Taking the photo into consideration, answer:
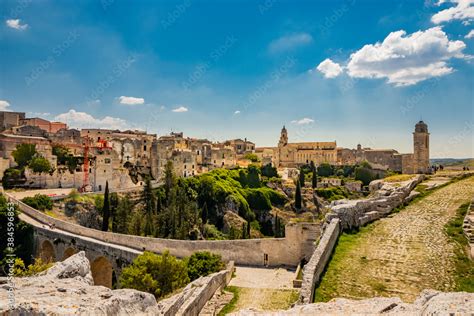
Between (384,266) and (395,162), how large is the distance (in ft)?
243

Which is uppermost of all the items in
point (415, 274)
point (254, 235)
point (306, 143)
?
point (306, 143)

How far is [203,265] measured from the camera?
15930 millimetres

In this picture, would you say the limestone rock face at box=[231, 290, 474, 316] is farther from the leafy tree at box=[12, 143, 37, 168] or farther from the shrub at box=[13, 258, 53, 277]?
the leafy tree at box=[12, 143, 37, 168]

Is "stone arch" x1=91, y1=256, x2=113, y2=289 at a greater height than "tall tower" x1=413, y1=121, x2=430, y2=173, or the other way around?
"tall tower" x1=413, y1=121, x2=430, y2=173

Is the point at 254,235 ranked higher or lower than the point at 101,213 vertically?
lower

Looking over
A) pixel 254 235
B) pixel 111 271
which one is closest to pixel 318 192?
pixel 254 235

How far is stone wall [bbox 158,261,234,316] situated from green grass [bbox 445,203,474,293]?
6542 mm

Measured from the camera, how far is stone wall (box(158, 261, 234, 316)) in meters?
8.73

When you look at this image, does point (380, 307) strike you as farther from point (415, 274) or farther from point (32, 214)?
point (32, 214)

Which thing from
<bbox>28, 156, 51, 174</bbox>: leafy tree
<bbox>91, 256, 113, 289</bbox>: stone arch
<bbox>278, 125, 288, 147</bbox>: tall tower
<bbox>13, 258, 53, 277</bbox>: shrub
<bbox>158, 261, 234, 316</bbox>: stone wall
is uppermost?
<bbox>278, 125, 288, 147</bbox>: tall tower

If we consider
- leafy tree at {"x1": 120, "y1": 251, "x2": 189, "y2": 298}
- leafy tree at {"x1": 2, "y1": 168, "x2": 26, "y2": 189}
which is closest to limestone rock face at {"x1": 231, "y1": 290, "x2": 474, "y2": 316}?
leafy tree at {"x1": 120, "y1": 251, "x2": 189, "y2": 298}

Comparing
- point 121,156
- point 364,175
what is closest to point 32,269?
point 121,156

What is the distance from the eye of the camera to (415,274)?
363 inches

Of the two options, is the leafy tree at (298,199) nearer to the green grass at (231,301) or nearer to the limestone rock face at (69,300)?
the green grass at (231,301)
